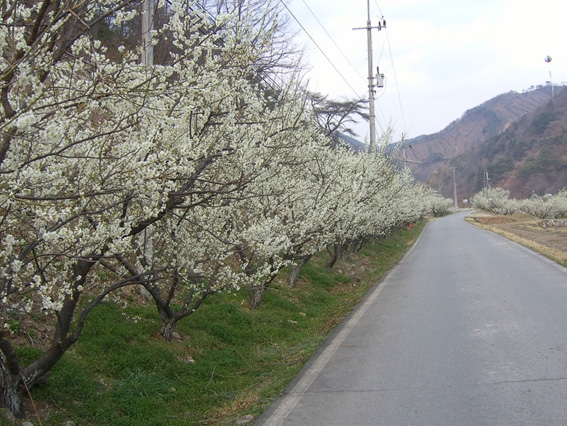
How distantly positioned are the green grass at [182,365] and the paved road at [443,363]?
0.49m

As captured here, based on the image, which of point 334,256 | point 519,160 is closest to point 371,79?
point 334,256

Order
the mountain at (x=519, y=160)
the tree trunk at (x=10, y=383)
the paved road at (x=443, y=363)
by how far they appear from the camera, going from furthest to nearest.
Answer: the mountain at (x=519, y=160) → the paved road at (x=443, y=363) → the tree trunk at (x=10, y=383)

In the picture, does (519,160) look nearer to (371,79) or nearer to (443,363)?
(371,79)

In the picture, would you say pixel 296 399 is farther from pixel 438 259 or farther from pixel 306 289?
pixel 438 259

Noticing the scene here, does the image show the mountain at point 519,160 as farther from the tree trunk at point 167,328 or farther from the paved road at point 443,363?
the tree trunk at point 167,328

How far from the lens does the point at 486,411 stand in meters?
4.94

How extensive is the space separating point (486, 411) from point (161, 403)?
3.48 m

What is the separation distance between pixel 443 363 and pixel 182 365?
11.3 ft

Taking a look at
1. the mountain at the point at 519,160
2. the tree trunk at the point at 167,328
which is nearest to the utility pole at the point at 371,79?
the tree trunk at the point at 167,328

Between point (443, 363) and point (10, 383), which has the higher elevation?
point (10, 383)

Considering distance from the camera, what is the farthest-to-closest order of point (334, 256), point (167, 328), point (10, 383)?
point (334, 256) → point (167, 328) → point (10, 383)

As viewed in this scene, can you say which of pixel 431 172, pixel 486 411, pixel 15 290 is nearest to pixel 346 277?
pixel 486 411

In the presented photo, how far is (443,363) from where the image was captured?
6.61 m

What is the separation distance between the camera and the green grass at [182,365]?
5.48 m
